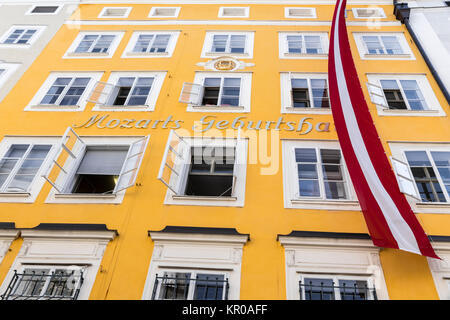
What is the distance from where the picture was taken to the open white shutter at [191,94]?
11172 mm

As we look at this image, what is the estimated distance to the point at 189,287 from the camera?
6.99m

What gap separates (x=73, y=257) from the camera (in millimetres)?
7605

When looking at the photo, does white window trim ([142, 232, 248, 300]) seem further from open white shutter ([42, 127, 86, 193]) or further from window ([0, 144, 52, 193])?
window ([0, 144, 52, 193])

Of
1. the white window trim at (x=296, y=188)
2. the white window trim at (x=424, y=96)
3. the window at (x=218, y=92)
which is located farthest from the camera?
the window at (x=218, y=92)

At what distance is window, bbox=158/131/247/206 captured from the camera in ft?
28.2

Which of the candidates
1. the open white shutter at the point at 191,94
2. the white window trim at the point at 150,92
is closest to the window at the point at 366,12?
the open white shutter at the point at 191,94

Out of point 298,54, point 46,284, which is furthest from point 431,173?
point 46,284

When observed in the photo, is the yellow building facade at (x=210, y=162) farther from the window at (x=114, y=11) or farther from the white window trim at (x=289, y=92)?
the window at (x=114, y=11)

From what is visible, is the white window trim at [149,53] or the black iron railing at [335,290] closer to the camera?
the black iron railing at [335,290]

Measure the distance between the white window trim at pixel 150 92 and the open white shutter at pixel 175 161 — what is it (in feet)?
6.77

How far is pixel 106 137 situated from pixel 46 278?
4.34 meters

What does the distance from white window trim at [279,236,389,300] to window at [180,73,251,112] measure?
4868 millimetres

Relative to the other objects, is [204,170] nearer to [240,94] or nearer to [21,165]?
[240,94]
